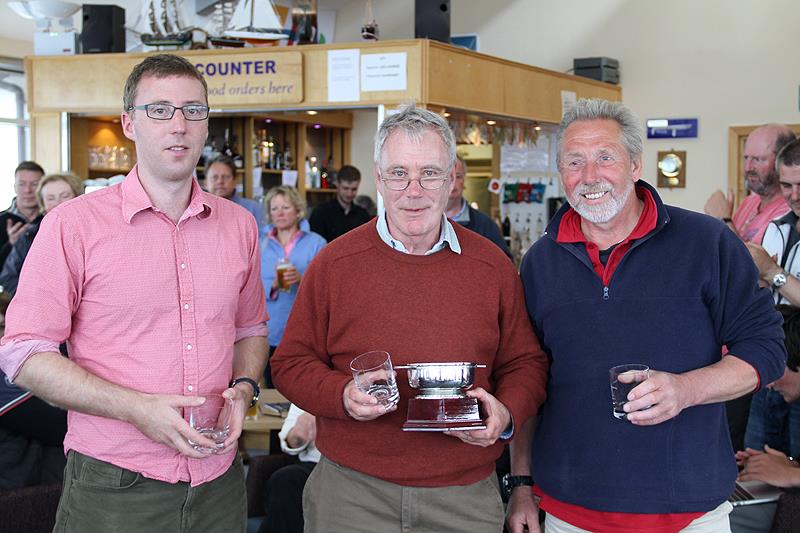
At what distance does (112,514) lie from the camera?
194cm

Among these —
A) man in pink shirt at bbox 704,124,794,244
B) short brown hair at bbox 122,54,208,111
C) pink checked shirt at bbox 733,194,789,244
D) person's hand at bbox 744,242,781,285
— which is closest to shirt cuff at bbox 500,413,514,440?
short brown hair at bbox 122,54,208,111

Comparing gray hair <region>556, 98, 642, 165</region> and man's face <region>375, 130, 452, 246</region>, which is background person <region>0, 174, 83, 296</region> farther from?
gray hair <region>556, 98, 642, 165</region>

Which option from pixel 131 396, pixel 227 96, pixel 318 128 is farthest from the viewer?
pixel 318 128

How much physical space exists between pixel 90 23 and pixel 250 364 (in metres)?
6.22

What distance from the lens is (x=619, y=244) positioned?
216cm

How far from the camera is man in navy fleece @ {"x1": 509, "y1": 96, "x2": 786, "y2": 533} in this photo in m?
2.04

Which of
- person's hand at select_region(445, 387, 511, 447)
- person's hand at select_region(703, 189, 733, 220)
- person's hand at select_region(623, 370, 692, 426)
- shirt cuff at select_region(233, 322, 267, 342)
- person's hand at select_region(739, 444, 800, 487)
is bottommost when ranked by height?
person's hand at select_region(739, 444, 800, 487)

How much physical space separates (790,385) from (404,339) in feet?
5.29

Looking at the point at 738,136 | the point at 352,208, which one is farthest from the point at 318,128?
the point at 738,136

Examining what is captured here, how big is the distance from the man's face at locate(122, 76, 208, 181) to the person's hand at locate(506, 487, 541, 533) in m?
1.20

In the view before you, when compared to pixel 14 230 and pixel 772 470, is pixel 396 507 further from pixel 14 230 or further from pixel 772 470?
pixel 14 230

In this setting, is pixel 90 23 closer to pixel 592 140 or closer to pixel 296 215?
pixel 296 215

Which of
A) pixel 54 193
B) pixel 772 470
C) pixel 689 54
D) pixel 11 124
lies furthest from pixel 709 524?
pixel 11 124

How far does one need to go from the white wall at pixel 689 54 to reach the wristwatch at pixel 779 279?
5.61 m
